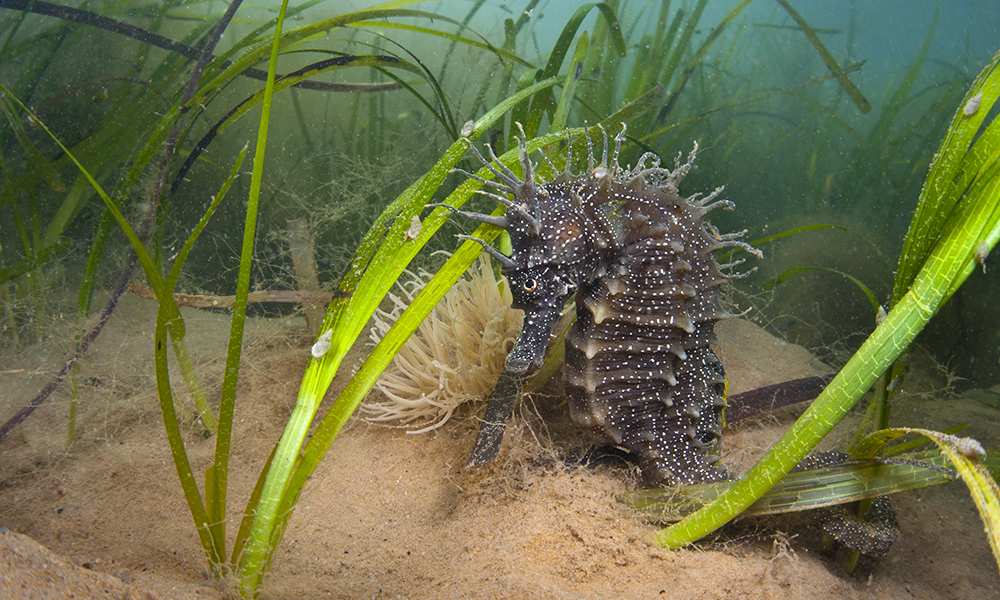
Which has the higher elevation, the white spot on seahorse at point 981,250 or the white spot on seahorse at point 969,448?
the white spot on seahorse at point 981,250

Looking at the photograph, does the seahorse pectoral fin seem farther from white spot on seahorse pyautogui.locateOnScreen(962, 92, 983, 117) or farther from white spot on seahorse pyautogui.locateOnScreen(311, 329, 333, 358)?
white spot on seahorse pyautogui.locateOnScreen(962, 92, 983, 117)

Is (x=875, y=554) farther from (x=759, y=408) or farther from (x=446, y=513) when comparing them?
(x=446, y=513)

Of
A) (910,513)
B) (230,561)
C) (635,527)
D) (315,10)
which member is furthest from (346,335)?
(315,10)

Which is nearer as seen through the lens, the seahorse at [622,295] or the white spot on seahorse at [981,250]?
the white spot on seahorse at [981,250]

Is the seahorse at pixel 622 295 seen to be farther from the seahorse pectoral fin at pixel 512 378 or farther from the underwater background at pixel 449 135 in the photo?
the underwater background at pixel 449 135

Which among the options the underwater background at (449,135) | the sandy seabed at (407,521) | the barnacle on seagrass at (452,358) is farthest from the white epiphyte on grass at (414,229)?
the underwater background at (449,135)
